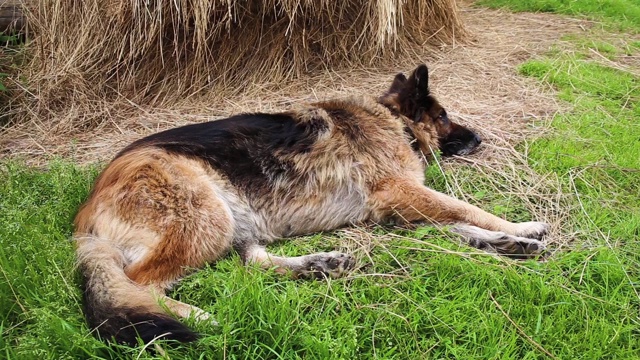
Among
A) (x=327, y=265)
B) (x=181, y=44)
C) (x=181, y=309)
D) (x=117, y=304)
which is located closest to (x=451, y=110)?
(x=327, y=265)

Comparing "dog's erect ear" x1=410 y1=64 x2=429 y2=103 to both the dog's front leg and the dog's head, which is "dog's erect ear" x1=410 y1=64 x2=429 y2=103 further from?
the dog's front leg

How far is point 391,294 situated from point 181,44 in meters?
4.23

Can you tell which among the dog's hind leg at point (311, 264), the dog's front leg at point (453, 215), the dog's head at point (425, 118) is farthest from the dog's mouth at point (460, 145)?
the dog's hind leg at point (311, 264)

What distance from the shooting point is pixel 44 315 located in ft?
6.79

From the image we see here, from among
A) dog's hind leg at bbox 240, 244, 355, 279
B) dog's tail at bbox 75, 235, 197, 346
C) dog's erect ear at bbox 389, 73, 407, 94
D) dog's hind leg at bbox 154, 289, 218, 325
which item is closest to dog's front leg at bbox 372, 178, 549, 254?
dog's hind leg at bbox 240, 244, 355, 279

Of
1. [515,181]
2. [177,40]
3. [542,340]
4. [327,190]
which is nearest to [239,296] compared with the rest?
[327,190]

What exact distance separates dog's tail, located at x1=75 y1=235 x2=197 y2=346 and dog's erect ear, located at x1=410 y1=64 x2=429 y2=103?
8.64 feet

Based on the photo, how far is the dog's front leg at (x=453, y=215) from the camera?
9.30 ft

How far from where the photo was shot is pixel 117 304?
2.11 m

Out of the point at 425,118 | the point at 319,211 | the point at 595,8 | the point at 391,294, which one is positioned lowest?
the point at 391,294

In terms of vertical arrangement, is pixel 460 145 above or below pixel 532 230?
above

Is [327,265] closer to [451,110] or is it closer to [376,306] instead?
[376,306]

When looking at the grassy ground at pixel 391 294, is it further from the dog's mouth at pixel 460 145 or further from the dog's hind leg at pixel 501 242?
the dog's mouth at pixel 460 145

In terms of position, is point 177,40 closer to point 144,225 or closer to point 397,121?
point 397,121
